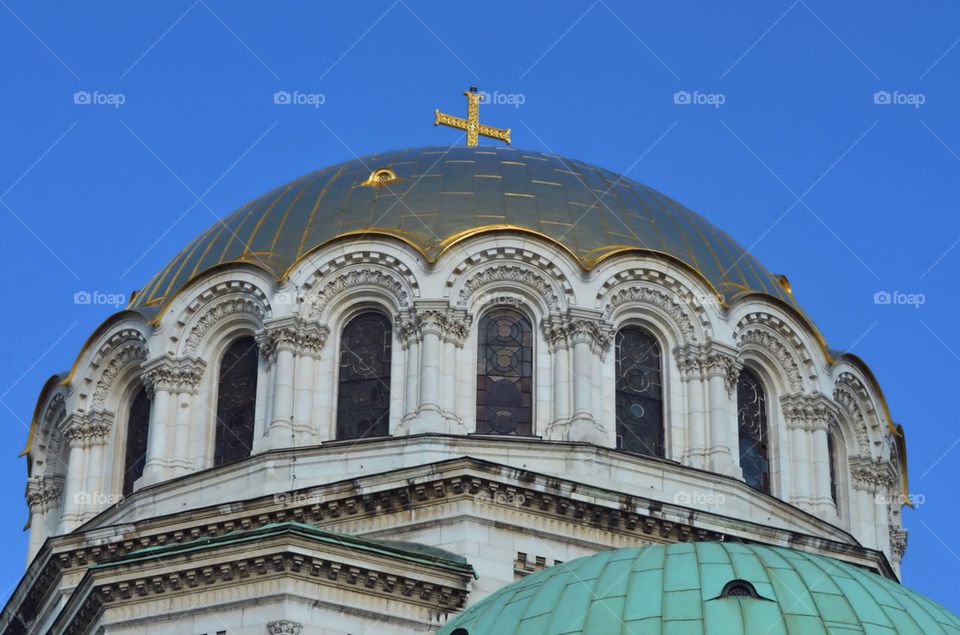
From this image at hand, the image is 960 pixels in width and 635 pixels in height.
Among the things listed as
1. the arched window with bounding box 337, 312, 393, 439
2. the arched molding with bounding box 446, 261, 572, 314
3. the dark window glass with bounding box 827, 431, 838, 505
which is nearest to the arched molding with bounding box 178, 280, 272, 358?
the arched window with bounding box 337, 312, 393, 439

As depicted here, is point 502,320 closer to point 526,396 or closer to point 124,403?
point 526,396

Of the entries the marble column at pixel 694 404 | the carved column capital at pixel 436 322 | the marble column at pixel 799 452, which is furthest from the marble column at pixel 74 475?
the marble column at pixel 799 452

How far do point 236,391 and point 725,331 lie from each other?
8.41m

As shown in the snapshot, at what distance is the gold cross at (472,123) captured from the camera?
157ft

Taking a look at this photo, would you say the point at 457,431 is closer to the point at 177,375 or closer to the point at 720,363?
the point at 720,363

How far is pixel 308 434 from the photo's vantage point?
129ft

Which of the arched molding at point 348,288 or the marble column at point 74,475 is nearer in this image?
the arched molding at point 348,288

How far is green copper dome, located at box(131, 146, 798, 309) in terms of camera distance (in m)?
41.0

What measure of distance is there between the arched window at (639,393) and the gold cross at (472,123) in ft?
27.0

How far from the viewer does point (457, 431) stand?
38625mm

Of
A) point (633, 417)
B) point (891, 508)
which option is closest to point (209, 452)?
point (633, 417)

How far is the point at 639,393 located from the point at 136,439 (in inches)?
348

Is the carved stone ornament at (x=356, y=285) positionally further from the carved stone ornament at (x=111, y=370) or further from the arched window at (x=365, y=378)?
the carved stone ornament at (x=111, y=370)

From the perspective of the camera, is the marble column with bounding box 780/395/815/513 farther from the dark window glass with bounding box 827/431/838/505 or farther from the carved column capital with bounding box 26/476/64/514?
the carved column capital with bounding box 26/476/64/514
